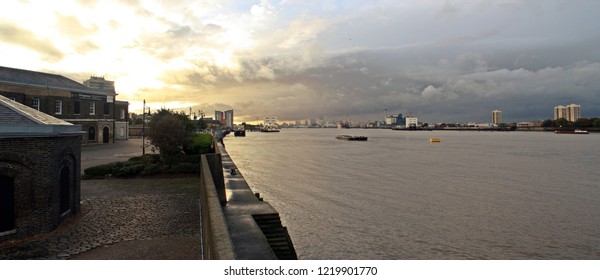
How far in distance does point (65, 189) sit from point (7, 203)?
2.90 m

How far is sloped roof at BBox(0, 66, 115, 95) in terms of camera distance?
1822 inches

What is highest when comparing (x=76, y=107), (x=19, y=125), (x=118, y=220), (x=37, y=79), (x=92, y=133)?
(x=37, y=79)

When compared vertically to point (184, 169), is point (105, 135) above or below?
above

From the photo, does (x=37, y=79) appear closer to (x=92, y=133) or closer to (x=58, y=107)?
(x=58, y=107)

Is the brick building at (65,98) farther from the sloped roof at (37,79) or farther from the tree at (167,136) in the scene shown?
the tree at (167,136)

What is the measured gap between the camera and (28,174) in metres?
13.2

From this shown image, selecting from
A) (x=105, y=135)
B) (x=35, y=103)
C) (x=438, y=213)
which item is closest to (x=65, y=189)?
(x=438, y=213)

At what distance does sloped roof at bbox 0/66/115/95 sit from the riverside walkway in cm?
3404

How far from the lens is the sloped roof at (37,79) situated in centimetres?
4628

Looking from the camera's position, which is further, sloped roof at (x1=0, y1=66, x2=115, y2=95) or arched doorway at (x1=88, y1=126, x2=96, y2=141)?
arched doorway at (x1=88, y1=126, x2=96, y2=141)

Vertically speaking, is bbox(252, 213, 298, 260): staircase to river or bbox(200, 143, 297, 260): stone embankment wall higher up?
bbox(200, 143, 297, 260): stone embankment wall

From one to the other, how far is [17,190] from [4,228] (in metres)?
1.33

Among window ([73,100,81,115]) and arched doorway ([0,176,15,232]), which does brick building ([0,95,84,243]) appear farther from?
Result: window ([73,100,81,115])

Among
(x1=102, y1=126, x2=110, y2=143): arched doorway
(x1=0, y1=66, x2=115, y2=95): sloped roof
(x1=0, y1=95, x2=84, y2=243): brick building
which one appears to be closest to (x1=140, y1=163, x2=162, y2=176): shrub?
(x1=0, y1=95, x2=84, y2=243): brick building
